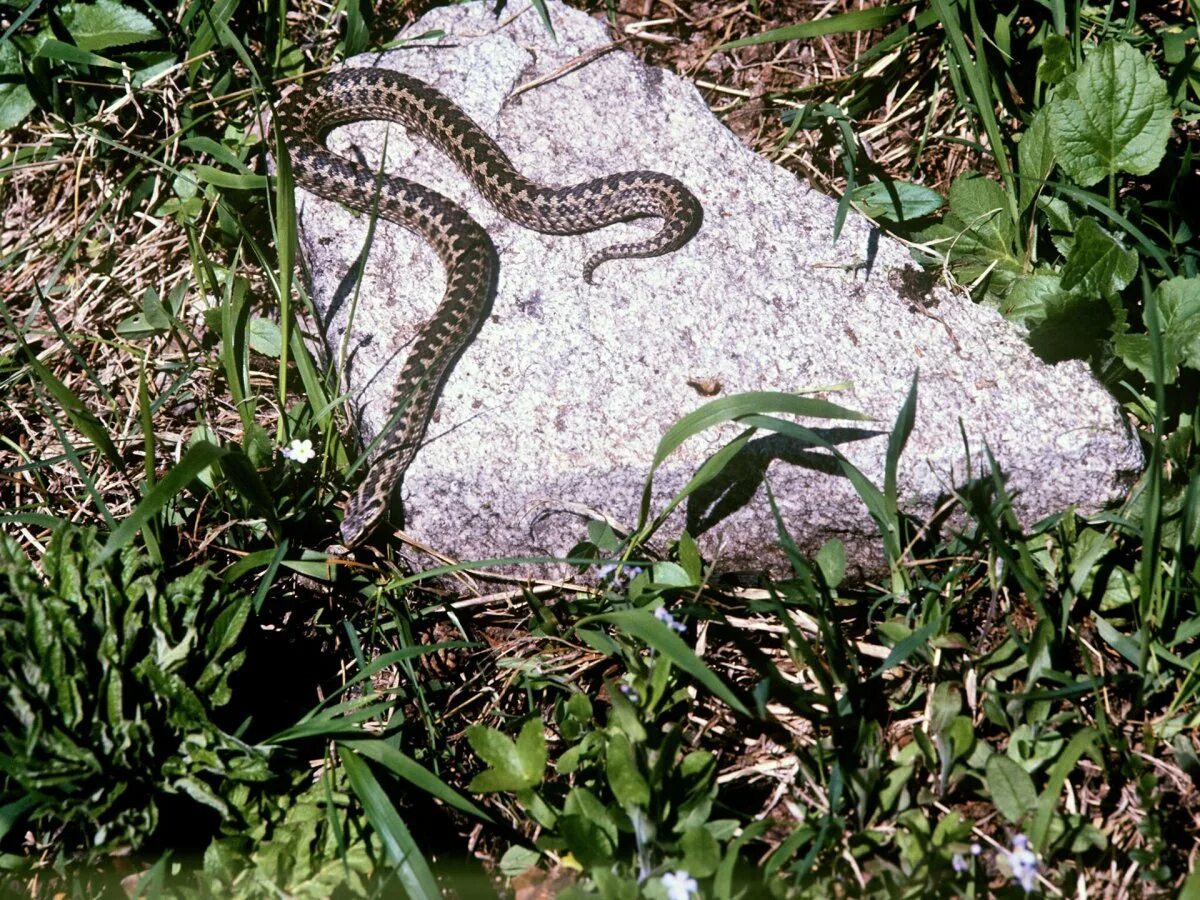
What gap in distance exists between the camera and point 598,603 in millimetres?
5172

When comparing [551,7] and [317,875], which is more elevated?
[551,7]

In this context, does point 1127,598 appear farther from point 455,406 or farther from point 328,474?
point 328,474

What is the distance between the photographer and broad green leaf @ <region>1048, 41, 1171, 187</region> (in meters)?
5.54

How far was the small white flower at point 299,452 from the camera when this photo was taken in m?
5.50

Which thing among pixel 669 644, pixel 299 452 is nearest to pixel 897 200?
pixel 669 644

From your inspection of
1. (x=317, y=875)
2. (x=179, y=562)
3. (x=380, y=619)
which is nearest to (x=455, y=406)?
(x=380, y=619)

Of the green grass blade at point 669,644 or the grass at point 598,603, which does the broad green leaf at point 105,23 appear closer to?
the grass at point 598,603

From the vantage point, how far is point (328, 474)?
19.0 ft

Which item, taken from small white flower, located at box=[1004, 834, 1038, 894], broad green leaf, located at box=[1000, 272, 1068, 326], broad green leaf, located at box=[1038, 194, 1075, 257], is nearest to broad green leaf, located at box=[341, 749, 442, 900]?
small white flower, located at box=[1004, 834, 1038, 894]

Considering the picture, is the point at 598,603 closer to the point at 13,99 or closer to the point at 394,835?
the point at 394,835

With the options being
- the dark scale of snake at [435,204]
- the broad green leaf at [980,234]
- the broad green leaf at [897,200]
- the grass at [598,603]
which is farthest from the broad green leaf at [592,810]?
the broad green leaf at [897,200]

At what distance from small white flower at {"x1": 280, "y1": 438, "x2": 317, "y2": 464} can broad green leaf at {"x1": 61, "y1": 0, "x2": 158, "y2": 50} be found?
323 cm

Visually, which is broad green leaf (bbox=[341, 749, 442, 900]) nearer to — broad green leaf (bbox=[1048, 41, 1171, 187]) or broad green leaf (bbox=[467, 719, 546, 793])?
broad green leaf (bbox=[467, 719, 546, 793])

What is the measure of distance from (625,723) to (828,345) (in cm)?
245
